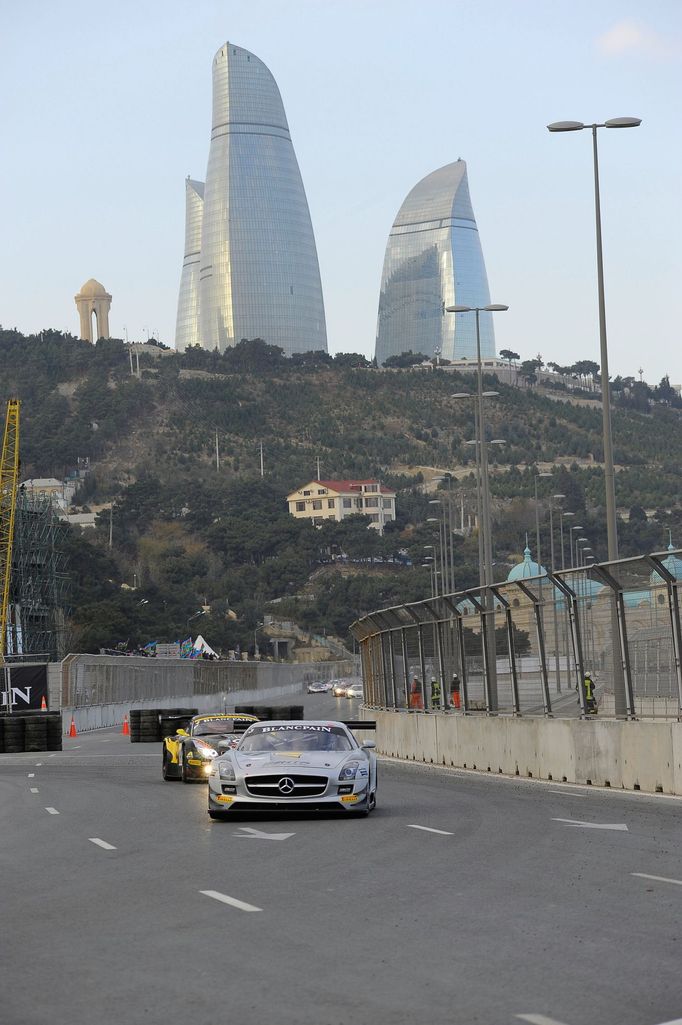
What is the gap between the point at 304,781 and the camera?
785 inches

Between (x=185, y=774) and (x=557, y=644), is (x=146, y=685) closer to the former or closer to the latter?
(x=185, y=774)

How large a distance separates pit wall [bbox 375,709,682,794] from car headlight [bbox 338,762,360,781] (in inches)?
163

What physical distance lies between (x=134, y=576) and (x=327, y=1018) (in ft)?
630

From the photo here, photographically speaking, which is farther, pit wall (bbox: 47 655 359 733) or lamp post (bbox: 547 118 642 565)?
pit wall (bbox: 47 655 359 733)

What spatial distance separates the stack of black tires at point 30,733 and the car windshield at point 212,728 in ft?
63.6

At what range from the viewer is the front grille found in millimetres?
19922

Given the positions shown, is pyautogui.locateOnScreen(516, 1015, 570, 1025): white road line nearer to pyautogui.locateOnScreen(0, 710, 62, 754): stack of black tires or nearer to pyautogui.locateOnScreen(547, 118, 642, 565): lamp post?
pyautogui.locateOnScreen(547, 118, 642, 565): lamp post

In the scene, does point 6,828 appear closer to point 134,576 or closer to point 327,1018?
point 327,1018

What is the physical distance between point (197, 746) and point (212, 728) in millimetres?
828

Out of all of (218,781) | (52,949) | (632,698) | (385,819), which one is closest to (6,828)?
(218,781)

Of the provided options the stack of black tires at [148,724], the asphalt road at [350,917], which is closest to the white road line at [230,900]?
the asphalt road at [350,917]

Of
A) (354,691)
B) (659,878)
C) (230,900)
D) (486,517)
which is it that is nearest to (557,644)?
(659,878)

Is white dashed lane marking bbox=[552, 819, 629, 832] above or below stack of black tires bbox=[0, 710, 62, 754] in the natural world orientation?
below

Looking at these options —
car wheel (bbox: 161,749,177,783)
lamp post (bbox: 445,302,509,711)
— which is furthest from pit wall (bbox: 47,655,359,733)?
car wheel (bbox: 161,749,177,783)
